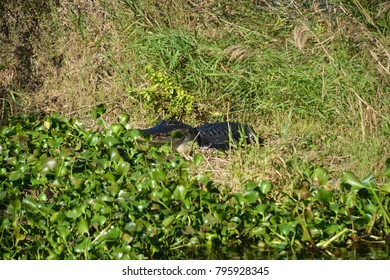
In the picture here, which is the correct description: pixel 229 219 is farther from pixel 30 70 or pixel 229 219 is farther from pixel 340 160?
pixel 30 70

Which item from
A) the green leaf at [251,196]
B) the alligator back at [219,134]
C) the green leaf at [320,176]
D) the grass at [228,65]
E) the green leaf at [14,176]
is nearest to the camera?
the green leaf at [251,196]

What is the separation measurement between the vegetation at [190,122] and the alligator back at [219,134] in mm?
137

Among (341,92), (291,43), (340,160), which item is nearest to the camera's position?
(340,160)

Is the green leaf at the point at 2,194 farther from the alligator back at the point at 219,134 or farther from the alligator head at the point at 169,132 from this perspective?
the alligator back at the point at 219,134

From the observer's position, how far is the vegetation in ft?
13.9

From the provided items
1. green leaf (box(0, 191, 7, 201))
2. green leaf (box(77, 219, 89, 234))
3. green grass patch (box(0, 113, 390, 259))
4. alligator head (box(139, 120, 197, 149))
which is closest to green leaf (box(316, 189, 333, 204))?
green grass patch (box(0, 113, 390, 259))

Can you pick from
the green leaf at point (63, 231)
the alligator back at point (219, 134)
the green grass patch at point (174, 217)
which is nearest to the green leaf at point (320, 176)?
the green grass patch at point (174, 217)

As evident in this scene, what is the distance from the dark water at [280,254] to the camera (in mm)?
4133

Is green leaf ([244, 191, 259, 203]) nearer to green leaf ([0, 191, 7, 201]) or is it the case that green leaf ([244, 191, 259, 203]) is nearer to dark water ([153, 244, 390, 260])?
dark water ([153, 244, 390, 260])

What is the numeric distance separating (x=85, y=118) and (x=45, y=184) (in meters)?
2.26

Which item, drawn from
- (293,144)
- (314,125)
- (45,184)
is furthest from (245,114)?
Result: (45,184)

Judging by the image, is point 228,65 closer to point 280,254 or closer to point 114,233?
point 280,254

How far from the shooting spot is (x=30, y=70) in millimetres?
8062

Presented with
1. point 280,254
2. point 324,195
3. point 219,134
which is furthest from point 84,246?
point 219,134
